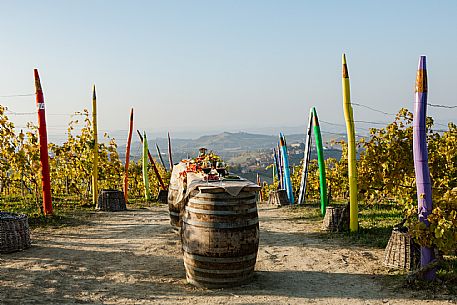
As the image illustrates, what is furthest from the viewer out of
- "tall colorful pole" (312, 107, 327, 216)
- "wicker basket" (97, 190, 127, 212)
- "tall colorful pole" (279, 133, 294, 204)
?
"tall colorful pole" (279, 133, 294, 204)

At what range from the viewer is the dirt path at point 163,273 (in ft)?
16.3

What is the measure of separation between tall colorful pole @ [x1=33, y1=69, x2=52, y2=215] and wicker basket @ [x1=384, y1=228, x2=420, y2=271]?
7.82m

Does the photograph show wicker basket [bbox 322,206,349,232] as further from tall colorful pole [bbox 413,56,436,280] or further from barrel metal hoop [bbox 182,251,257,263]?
barrel metal hoop [bbox 182,251,257,263]

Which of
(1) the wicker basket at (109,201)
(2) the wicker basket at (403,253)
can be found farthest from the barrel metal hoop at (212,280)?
(1) the wicker basket at (109,201)

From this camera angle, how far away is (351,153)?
25.9 feet

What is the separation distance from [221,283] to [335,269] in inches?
73.3

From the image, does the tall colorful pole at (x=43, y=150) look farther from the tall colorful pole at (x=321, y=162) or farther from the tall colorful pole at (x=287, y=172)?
the tall colorful pole at (x=287, y=172)

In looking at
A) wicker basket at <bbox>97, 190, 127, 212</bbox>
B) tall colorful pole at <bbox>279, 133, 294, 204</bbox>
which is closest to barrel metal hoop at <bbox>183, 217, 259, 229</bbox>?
wicker basket at <bbox>97, 190, 127, 212</bbox>

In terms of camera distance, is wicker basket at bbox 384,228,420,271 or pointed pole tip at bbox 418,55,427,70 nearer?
pointed pole tip at bbox 418,55,427,70

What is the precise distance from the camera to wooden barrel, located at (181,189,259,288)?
500 centimetres

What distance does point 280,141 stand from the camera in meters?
14.4

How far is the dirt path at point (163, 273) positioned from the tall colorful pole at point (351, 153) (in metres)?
0.78

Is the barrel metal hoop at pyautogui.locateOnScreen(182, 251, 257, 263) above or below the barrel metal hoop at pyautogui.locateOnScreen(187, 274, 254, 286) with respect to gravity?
above

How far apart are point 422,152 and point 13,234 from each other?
6.37 m
